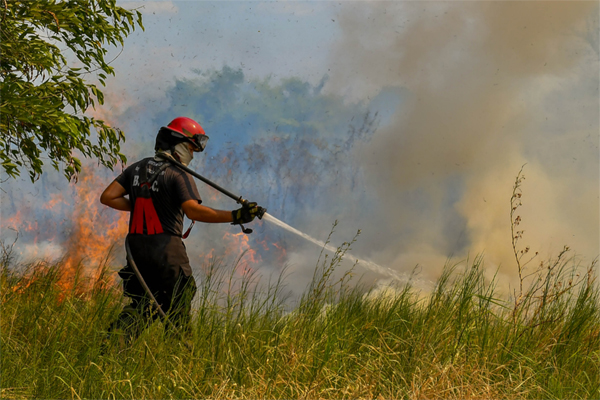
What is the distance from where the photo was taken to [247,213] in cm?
441

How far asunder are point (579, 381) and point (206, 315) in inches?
117

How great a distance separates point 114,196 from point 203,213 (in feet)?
2.91

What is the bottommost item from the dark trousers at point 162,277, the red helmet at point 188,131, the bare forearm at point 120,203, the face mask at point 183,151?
the dark trousers at point 162,277

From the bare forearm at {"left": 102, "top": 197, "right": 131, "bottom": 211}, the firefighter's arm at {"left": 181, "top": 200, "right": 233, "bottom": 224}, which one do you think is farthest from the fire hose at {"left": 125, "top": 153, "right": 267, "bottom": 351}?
the bare forearm at {"left": 102, "top": 197, "right": 131, "bottom": 211}

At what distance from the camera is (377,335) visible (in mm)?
4547

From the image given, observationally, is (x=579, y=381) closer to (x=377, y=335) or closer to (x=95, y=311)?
(x=377, y=335)

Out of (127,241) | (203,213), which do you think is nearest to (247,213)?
(203,213)

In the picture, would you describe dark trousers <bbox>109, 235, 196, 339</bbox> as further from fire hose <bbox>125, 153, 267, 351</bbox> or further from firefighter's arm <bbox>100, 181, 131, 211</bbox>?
firefighter's arm <bbox>100, 181, 131, 211</bbox>

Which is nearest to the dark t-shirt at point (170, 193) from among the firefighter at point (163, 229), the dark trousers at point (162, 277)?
the firefighter at point (163, 229)

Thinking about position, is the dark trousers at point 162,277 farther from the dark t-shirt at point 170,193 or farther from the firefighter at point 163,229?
the dark t-shirt at point 170,193

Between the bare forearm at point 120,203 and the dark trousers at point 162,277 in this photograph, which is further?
the bare forearm at point 120,203

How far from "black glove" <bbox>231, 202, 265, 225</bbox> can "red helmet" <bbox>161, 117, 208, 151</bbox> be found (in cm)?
76

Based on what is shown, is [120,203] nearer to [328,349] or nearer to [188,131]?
[188,131]

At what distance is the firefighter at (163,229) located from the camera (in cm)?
446
